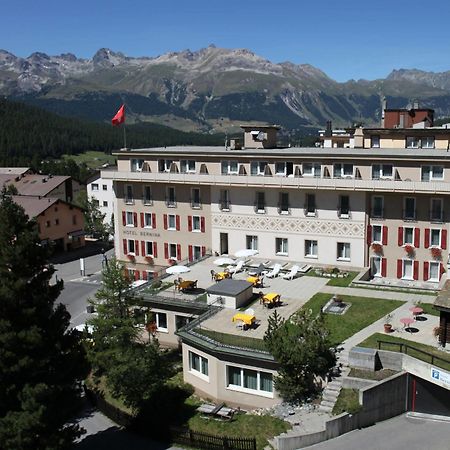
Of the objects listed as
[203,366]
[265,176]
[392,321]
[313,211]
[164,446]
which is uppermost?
[265,176]

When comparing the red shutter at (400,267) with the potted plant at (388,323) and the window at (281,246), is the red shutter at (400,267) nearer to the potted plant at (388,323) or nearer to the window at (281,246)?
the window at (281,246)

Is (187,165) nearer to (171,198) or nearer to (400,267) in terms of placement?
(171,198)

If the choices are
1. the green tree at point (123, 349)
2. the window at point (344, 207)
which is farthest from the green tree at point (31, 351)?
the window at point (344, 207)

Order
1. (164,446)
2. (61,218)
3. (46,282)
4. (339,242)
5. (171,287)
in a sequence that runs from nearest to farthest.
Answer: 1. (46,282)
2. (164,446)
3. (171,287)
4. (339,242)
5. (61,218)

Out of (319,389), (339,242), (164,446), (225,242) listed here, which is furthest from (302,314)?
(225,242)

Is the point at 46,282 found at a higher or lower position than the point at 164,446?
higher

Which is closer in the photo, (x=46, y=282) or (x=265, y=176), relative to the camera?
(x=46, y=282)

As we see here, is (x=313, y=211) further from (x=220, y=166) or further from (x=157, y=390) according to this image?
(x=157, y=390)

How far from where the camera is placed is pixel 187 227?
50625mm

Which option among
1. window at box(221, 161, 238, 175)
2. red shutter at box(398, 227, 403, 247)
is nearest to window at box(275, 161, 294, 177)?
window at box(221, 161, 238, 175)

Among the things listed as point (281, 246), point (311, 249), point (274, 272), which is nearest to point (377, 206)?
point (311, 249)

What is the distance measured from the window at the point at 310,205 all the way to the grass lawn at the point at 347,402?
20700 mm

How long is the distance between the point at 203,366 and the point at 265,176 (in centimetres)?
1913

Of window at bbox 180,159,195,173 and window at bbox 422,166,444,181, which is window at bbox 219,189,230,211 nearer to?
window at bbox 180,159,195,173
